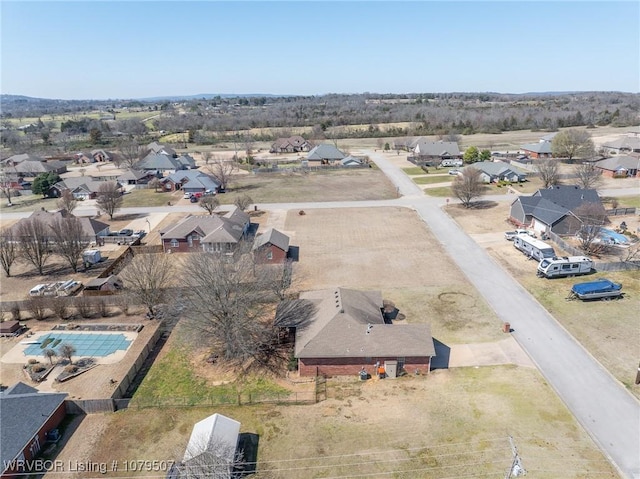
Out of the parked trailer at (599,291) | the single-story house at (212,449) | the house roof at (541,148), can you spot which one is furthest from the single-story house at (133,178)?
the house roof at (541,148)

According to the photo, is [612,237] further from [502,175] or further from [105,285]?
[105,285]

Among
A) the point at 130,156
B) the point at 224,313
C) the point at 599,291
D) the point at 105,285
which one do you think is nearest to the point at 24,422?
the point at 224,313

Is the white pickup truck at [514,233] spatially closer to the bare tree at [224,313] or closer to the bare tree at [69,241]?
the bare tree at [224,313]

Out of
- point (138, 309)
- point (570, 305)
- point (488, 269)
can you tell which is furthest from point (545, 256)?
point (138, 309)

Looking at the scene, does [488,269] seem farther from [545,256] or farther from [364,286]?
[364,286]

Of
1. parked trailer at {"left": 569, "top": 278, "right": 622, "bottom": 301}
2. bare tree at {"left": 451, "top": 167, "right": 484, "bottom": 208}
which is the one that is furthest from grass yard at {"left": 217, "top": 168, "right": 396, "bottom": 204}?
parked trailer at {"left": 569, "top": 278, "right": 622, "bottom": 301}

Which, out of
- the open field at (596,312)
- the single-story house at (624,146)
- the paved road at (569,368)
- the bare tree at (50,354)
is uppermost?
the single-story house at (624,146)
